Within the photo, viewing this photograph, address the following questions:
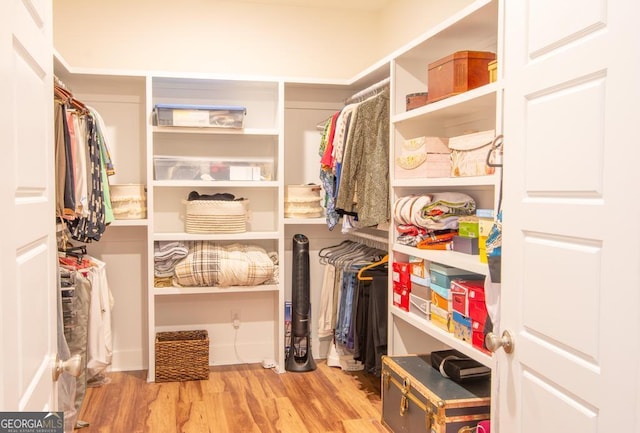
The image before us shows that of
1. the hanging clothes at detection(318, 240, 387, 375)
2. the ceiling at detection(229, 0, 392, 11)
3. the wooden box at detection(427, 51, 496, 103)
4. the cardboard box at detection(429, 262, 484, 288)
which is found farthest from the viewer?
the ceiling at detection(229, 0, 392, 11)

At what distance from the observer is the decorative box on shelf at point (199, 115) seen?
3902 mm

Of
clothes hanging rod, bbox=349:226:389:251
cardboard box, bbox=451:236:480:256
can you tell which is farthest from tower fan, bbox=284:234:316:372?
cardboard box, bbox=451:236:480:256

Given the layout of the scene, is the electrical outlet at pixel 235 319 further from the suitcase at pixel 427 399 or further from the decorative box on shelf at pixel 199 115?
the suitcase at pixel 427 399

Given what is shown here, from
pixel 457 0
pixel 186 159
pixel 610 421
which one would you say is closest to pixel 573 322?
pixel 610 421

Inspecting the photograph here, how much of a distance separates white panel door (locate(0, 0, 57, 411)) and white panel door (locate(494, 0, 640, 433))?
1.23 meters

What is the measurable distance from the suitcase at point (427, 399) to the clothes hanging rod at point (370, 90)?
168 cm

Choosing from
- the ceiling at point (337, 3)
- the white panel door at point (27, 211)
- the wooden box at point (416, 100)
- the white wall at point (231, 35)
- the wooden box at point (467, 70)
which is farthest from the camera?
the ceiling at point (337, 3)

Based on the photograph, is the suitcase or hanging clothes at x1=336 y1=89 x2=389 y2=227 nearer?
the suitcase

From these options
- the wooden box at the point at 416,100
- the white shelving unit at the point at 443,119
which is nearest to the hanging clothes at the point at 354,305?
the white shelving unit at the point at 443,119

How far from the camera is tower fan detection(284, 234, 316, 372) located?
13.6 feet

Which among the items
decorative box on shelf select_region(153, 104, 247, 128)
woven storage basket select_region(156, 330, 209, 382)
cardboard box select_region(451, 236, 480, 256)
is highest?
decorative box on shelf select_region(153, 104, 247, 128)

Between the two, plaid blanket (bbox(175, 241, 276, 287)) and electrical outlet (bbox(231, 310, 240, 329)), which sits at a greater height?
plaid blanket (bbox(175, 241, 276, 287))

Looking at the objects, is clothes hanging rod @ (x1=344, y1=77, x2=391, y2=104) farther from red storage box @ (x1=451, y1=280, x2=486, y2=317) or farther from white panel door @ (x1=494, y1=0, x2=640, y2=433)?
white panel door @ (x1=494, y1=0, x2=640, y2=433)

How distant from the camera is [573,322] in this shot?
4.65 feet
